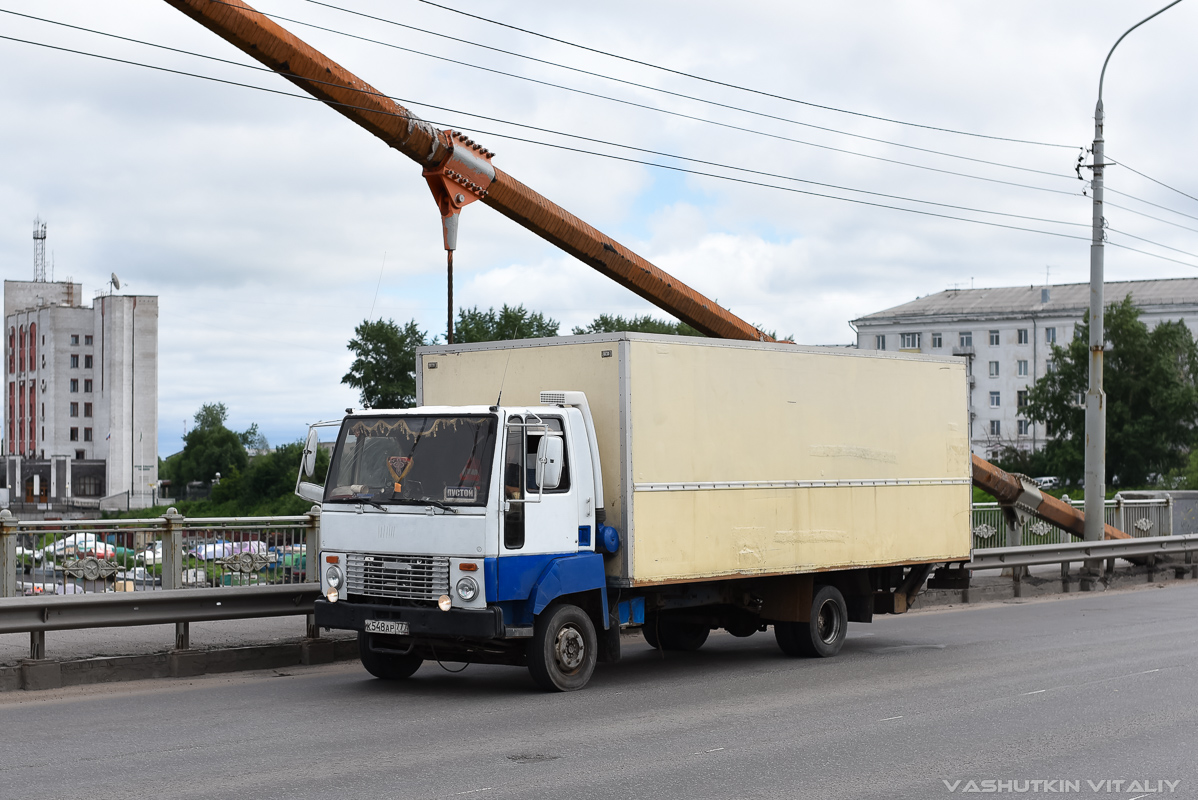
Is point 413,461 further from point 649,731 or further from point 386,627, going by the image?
point 649,731

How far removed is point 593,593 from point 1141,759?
A: 485 centimetres

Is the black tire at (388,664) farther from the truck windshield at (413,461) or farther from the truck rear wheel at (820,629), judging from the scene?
the truck rear wheel at (820,629)

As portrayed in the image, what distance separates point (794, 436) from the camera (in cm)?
1304

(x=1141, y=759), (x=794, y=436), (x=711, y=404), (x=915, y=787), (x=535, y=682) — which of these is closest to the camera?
(x=915, y=787)

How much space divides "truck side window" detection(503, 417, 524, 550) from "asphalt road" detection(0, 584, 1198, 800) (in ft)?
4.40

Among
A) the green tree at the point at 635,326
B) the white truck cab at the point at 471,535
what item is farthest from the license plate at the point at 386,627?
the green tree at the point at 635,326

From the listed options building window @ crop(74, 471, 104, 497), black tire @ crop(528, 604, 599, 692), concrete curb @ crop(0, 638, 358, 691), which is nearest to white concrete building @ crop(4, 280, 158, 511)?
building window @ crop(74, 471, 104, 497)

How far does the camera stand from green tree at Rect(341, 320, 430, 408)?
277 ft

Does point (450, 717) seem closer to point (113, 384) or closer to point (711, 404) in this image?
point (711, 404)

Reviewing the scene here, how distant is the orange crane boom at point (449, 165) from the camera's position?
15.7 meters

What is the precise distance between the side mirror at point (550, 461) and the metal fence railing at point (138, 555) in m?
4.09

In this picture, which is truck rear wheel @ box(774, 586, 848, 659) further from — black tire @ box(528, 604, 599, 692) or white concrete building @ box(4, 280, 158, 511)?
white concrete building @ box(4, 280, 158, 511)

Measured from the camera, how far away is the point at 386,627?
35.1 feet

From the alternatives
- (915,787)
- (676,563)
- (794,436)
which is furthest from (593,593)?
(915,787)
